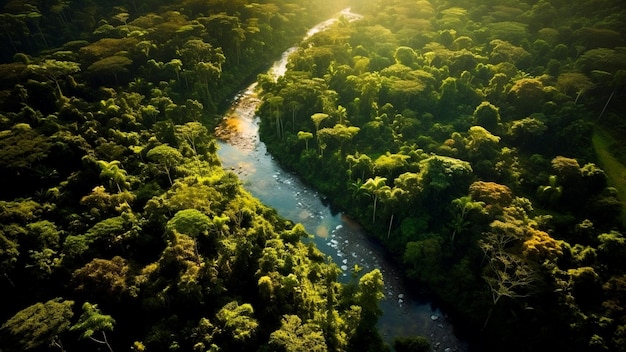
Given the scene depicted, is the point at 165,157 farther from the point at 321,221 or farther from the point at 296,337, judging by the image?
the point at 296,337

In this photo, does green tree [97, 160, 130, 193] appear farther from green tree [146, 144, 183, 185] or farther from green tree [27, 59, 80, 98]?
green tree [27, 59, 80, 98]

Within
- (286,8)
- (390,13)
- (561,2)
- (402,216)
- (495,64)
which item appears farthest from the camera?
(286,8)

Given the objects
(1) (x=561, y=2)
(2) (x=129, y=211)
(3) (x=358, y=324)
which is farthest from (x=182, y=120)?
(1) (x=561, y=2)

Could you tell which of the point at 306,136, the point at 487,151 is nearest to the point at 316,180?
the point at 306,136

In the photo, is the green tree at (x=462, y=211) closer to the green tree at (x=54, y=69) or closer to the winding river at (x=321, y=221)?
the winding river at (x=321, y=221)

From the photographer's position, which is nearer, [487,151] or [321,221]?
[487,151]

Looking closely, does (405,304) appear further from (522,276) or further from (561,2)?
(561,2)
